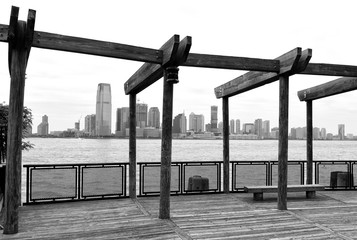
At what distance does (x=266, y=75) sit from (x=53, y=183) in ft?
18.3

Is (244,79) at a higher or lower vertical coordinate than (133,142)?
higher

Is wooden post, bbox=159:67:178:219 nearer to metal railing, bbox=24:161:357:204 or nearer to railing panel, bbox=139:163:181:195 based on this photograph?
metal railing, bbox=24:161:357:204

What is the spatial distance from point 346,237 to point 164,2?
6877 mm

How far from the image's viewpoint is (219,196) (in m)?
9.33

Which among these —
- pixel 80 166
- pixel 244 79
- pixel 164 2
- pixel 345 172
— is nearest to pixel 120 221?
pixel 80 166

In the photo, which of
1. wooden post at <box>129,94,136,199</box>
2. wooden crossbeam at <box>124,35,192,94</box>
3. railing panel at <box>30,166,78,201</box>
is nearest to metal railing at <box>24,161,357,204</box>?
railing panel at <box>30,166,78,201</box>

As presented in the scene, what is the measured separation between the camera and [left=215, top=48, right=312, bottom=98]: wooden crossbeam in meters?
7.39

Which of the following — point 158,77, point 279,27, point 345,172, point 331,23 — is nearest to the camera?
point 158,77

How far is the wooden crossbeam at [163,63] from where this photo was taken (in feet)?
21.2

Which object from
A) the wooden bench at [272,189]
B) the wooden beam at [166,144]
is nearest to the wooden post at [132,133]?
the wooden beam at [166,144]

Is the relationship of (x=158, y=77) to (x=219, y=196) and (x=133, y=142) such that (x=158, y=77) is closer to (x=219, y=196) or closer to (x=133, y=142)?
(x=133, y=142)

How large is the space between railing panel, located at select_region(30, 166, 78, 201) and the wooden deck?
13.1 inches

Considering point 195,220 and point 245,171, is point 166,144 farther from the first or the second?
point 245,171

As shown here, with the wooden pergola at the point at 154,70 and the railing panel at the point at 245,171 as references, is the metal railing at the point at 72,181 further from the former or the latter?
the railing panel at the point at 245,171
